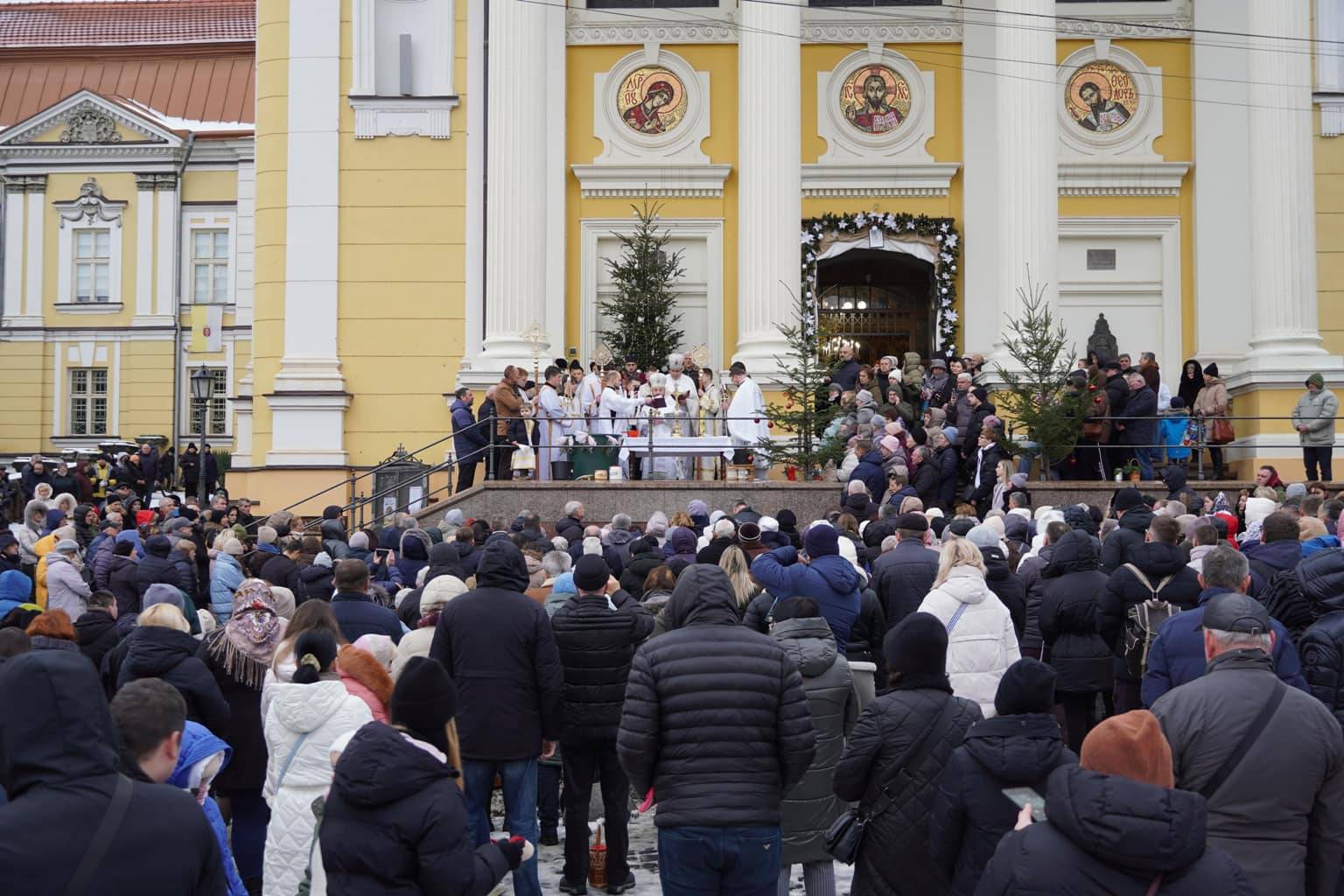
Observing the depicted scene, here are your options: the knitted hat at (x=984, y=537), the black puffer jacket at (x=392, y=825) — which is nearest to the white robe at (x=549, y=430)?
the knitted hat at (x=984, y=537)

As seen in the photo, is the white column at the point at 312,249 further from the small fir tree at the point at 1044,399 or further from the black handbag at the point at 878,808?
the black handbag at the point at 878,808

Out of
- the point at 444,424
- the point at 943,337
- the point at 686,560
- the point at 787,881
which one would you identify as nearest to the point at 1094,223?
the point at 943,337

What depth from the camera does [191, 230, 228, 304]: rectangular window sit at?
52.8m

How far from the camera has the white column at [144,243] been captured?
52312 mm

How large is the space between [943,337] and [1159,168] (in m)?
4.43

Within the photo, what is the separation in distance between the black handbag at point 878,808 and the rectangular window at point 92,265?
5023cm

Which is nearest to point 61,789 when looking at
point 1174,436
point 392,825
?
point 392,825

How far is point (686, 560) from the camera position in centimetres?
1160

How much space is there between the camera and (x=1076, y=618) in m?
10.1

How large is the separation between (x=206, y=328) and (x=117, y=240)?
44.4 ft

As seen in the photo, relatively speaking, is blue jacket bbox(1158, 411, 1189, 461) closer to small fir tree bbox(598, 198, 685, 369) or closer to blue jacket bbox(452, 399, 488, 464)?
small fir tree bbox(598, 198, 685, 369)

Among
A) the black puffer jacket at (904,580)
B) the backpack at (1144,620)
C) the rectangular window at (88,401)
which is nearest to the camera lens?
the backpack at (1144,620)

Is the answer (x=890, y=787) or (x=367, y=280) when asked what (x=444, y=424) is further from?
(x=890, y=787)

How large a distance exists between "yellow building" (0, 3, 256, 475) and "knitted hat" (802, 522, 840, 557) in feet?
146
